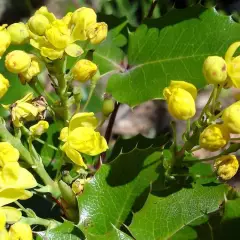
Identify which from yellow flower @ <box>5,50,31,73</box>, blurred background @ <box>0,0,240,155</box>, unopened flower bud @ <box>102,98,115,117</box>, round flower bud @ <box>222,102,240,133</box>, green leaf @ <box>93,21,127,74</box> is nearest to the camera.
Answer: round flower bud @ <box>222,102,240,133</box>

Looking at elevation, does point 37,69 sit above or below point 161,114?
above

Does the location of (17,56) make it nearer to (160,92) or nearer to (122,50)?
(160,92)

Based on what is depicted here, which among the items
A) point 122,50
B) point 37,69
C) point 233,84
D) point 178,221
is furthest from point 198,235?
point 122,50

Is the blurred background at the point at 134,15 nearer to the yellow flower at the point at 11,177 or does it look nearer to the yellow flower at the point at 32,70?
the yellow flower at the point at 32,70

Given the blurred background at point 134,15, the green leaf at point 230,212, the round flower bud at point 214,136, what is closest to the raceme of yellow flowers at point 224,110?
the round flower bud at point 214,136

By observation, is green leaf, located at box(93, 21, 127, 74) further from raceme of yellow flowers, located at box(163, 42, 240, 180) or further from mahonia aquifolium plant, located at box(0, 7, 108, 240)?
raceme of yellow flowers, located at box(163, 42, 240, 180)

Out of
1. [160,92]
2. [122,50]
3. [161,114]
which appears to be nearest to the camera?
[160,92]

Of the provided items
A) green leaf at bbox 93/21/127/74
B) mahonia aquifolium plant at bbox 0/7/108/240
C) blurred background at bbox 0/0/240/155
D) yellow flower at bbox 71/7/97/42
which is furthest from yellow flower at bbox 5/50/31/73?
blurred background at bbox 0/0/240/155
